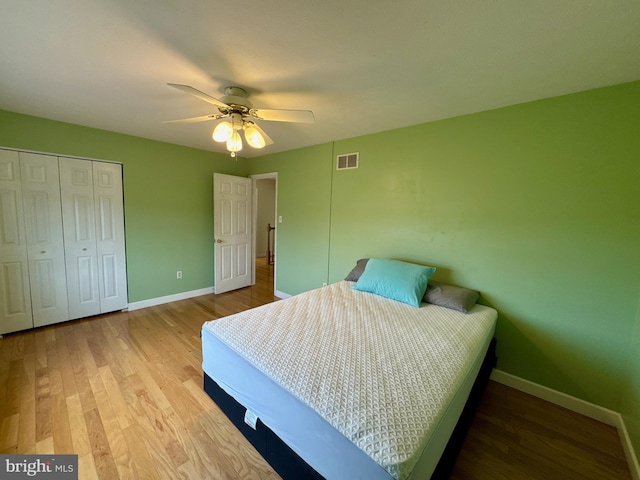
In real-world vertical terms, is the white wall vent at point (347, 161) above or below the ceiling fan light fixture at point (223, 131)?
above

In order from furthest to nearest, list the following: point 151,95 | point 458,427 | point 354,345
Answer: point 151,95, point 354,345, point 458,427

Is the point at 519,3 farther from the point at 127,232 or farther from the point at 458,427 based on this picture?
the point at 127,232

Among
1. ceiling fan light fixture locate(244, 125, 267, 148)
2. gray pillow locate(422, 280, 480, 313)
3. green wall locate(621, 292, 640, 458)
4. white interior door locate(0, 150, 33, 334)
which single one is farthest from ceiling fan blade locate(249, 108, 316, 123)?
white interior door locate(0, 150, 33, 334)

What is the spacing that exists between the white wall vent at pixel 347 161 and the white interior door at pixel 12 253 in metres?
3.34

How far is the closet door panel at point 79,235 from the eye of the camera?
2785mm

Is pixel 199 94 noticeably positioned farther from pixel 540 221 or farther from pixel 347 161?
pixel 540 221

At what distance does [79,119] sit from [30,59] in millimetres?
1289

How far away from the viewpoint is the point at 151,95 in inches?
77.6

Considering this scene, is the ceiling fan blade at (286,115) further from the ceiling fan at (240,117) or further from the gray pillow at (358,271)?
the gray pillow at (358,271)

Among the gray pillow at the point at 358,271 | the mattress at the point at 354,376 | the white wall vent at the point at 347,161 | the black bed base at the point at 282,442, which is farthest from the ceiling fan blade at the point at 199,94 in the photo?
the gray pillow at the point at 358,271

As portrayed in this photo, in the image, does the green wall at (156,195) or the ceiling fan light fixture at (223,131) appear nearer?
the ceiling fan light fixture at (223,131)

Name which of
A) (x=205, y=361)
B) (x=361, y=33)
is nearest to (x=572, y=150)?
(x=361, y=33)

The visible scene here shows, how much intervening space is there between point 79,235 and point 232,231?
183 cm

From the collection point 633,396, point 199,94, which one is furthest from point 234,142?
point 633,396
